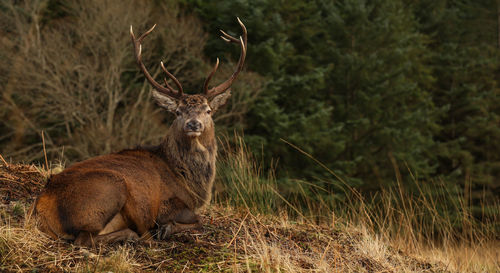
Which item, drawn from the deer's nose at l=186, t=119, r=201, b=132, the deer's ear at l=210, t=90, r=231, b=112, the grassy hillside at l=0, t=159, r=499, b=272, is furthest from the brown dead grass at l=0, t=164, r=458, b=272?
the deer's ear at l=210, t=90, r=231, b=112

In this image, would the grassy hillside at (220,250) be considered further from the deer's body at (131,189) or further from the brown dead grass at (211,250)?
the deer's body at (131,189)

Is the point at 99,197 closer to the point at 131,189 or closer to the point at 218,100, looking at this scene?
the point at 131,189

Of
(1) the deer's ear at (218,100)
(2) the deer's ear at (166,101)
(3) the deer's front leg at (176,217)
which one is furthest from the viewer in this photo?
(1) the deer's ear at (218,100)

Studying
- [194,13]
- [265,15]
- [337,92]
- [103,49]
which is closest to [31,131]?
[103,49]

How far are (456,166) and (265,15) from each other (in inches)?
496

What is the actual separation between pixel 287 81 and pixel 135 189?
1788 centimetres

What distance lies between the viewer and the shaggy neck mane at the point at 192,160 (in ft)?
16.3

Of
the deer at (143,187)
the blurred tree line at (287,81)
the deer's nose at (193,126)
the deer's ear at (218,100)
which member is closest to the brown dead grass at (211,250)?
the deer at (143,187)

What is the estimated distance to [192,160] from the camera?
507 cm

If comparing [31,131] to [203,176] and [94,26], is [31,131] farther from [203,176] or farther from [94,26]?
[203,176]

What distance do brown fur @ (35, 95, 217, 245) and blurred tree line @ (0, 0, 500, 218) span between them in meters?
7.35

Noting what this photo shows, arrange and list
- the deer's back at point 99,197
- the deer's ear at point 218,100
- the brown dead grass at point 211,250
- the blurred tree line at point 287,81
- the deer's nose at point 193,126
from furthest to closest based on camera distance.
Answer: the blurred tree line at point 287,81 → the deer's ear at point 218,100 → the deer's nose at point 193,126 → the deer's back at point 99,197 → the brown dead grass at point 211,250

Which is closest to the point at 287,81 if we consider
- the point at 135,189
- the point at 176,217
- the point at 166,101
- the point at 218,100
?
the point at 218,100

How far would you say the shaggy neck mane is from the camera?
4957mm
